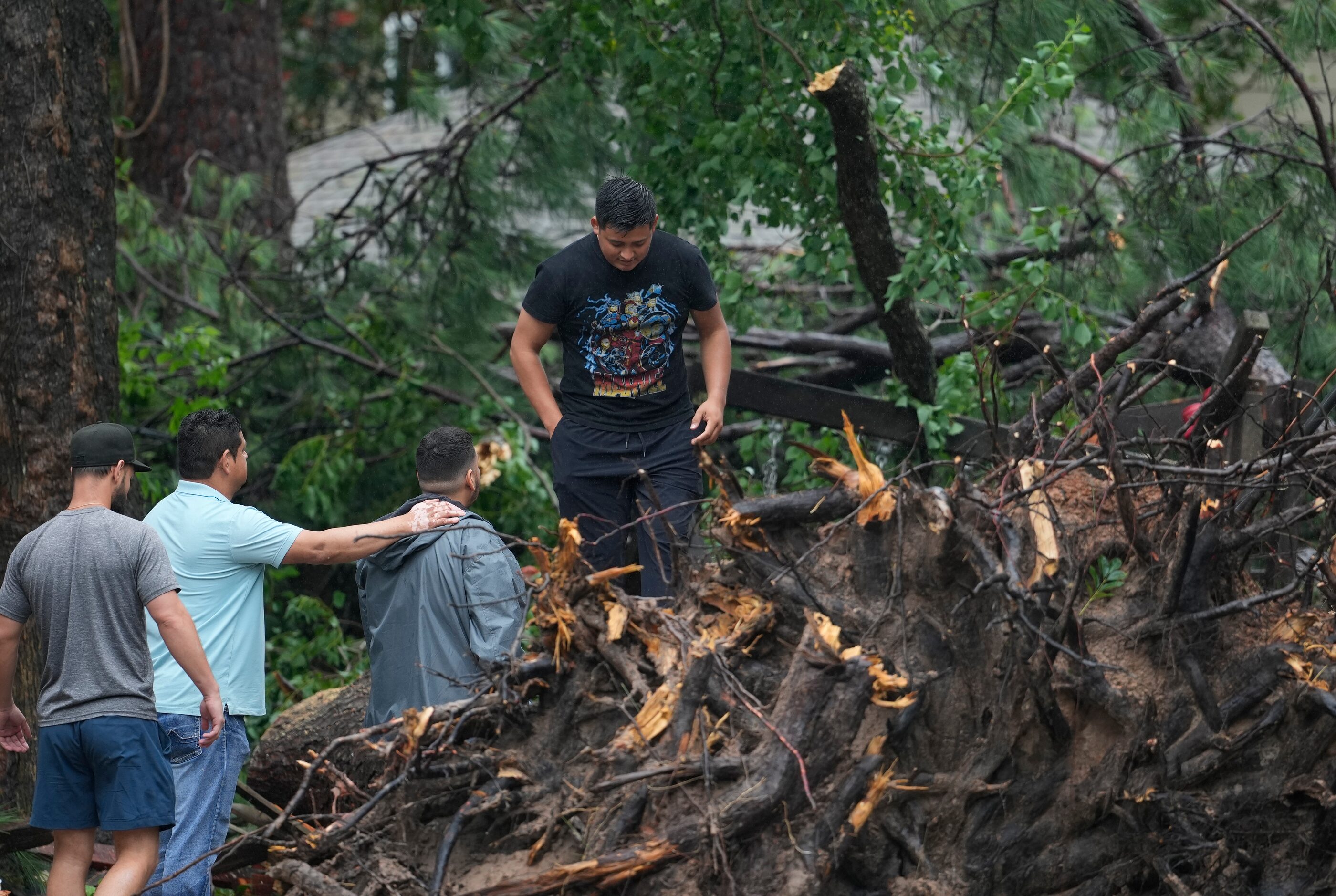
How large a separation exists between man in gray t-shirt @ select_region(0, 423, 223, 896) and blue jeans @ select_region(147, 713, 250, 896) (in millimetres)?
75

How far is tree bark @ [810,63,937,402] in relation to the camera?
5.34m

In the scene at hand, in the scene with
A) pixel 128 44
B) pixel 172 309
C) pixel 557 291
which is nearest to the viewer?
pixel 557 291

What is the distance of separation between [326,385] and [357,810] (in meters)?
5.56

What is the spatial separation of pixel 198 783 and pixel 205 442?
0.95 m

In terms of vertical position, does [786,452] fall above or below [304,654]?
above

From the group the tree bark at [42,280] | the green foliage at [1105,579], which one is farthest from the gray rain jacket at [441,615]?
the tree bark at [42,280]

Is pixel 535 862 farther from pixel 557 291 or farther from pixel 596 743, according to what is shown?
pixel 557 291

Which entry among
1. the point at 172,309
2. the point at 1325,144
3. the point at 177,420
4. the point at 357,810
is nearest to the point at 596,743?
the point at 357,810

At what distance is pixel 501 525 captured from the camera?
301 inches

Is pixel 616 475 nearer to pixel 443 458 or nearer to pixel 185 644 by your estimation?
pixel 443 458

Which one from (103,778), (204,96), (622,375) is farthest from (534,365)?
(204,96)

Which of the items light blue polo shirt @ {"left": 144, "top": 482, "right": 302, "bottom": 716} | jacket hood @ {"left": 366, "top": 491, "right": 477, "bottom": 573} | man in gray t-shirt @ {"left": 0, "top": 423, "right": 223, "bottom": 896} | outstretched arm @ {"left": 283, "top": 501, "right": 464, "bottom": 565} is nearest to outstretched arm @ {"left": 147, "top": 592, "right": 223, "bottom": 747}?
man in gray t-shirt @ {"left": 0, "top": 423, "right": 223, "bottom": 896}

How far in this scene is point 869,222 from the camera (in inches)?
227

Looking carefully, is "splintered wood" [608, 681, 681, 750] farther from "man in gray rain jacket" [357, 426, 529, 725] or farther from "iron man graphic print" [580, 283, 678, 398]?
"iron man graphic print" [580, 283, 678, 398]
